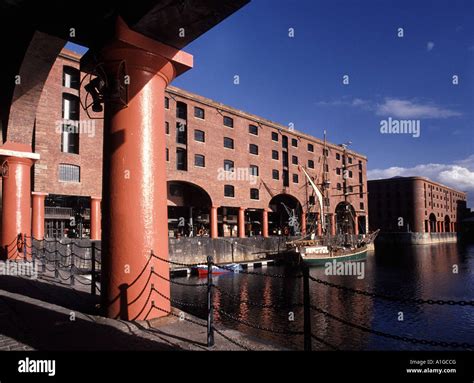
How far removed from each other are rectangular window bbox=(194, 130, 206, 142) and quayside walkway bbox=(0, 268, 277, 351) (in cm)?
2854

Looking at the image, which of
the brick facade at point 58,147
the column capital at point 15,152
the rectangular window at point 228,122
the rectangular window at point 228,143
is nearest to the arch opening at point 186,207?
the rectangular window at point 228,143

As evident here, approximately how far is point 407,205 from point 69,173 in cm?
7627

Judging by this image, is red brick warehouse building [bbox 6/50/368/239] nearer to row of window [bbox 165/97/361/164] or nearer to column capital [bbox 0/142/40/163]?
row of window [bbox 165/97/361/164]

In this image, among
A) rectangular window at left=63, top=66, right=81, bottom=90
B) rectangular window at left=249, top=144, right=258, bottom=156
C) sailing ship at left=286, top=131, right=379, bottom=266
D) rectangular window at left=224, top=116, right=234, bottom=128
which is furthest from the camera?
rectangular window at left=249, top=144, right=258, bottom=156

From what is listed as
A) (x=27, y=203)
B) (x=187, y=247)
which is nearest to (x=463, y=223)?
(x=187, y=247)

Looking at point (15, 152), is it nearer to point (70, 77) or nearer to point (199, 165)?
point (70, 77)

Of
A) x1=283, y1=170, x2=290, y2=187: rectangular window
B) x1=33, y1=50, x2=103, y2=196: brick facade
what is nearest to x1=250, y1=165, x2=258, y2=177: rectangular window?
x1=283, y1=170, x2=290, y2=187: rectangular window

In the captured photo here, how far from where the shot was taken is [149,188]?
5895 millimetres

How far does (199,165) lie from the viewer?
34.7m

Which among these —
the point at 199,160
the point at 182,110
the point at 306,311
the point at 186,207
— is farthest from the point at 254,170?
the point at 306,311

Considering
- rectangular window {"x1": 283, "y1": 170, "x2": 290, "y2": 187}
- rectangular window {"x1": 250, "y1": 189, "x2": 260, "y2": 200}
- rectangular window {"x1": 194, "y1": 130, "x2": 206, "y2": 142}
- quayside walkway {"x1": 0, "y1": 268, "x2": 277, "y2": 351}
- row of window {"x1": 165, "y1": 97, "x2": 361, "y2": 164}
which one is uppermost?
row of window {"x1": 165, "y1": 97, "x2": 361, "y2": 164}

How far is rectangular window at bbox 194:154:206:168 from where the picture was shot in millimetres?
34391

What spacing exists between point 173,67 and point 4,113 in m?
8.44

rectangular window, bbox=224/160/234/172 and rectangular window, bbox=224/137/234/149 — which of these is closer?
rectangular window, bbox=224/160/234/172
